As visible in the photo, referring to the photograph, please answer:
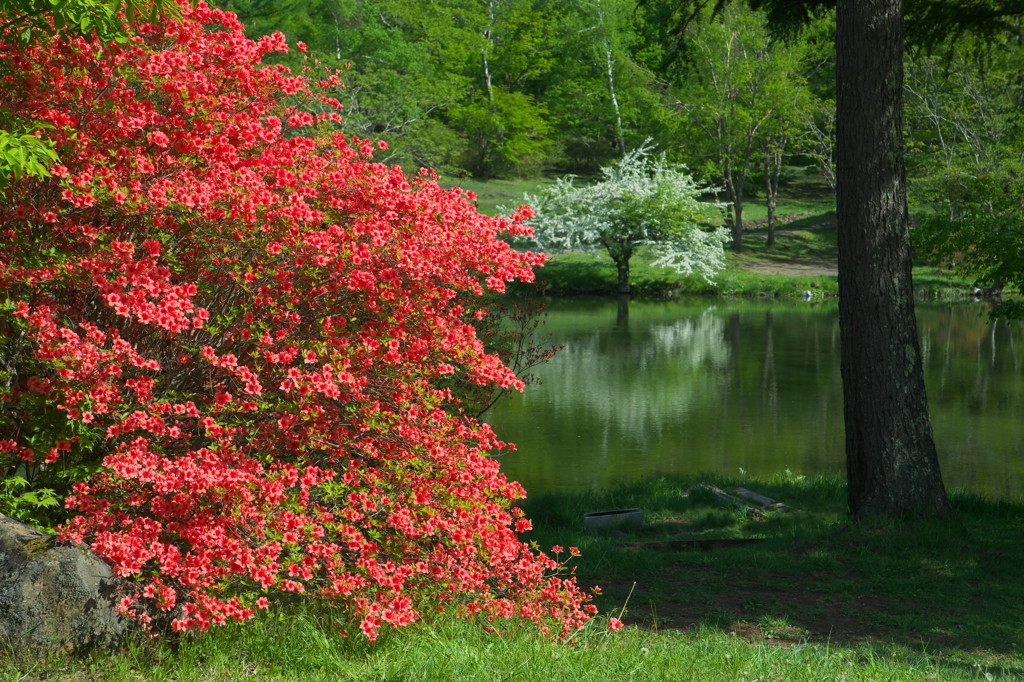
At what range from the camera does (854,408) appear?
329 inches

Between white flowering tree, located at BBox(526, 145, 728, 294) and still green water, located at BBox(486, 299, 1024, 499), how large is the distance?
7.91m

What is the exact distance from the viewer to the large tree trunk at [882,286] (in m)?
8.18

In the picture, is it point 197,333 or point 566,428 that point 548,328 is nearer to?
point 566,428

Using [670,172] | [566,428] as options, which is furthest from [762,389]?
[670,172]

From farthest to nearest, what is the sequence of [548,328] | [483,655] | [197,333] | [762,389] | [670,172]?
[670,172], [548,328], [762,389], [197,333], [483,655]

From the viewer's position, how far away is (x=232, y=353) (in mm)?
4707

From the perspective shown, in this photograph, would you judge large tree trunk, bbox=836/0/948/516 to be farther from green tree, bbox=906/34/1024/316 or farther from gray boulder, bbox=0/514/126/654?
green tree, bbox=906/34/1024/316

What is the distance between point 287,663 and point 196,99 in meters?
2.71

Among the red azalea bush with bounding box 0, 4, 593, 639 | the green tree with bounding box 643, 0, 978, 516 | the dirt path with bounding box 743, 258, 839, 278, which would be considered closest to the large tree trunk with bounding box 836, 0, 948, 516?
the green tree with bounding box 643, 0, 978, 516

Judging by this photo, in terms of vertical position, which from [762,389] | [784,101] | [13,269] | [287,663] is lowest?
[762,389]

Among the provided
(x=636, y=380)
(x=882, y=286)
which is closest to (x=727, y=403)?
(x=636, y=380)

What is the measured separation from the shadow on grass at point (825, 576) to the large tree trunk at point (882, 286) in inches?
15.9

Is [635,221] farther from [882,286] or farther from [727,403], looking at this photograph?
[882,286]

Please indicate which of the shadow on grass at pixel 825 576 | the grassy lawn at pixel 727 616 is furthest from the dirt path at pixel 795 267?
the shadow on grass at pixel 825 576
